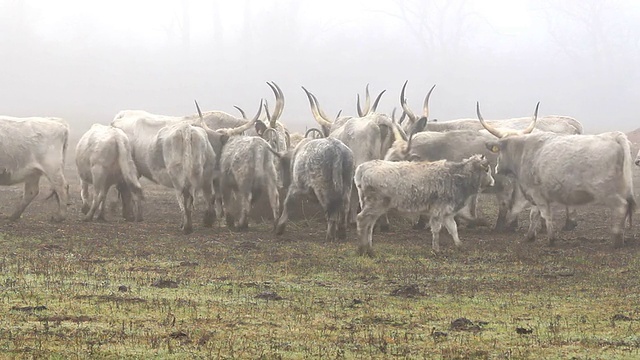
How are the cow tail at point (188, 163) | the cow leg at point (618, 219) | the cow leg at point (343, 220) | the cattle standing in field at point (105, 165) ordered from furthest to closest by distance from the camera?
the cattle standing in field at point (105, 165)
the cow tail at point (188, 163)
the cow leg at point (343, 220)
the cow leg at point (618, 219)

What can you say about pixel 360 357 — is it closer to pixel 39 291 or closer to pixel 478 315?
pixel 478 315

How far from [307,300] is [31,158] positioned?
8.60m

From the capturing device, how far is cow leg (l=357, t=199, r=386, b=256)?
1203 cm

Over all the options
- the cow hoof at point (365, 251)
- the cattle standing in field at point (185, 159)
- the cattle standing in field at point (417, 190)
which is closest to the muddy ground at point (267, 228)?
the cattle standing in field at point (185, 159)

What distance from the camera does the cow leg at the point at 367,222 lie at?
12.0 meters

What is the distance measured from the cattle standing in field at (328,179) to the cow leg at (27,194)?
4.71 meters

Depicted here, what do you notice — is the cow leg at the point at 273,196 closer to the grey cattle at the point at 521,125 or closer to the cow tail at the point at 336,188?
the cow tail at the point at 336,188

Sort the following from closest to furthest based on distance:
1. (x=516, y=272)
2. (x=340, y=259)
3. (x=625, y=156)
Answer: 1. (x=516, y=272)
2. (x=340, y=259)
3. (x=625, y=156)

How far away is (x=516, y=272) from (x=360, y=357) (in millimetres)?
4965

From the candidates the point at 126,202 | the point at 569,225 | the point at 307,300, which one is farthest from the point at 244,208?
the point at 307,300

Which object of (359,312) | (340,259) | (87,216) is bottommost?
(87,216)

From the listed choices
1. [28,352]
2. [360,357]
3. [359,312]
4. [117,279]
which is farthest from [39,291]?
[360,357]

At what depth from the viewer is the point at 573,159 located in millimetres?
13273

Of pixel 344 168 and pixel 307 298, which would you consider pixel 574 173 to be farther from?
pixel 307 298
